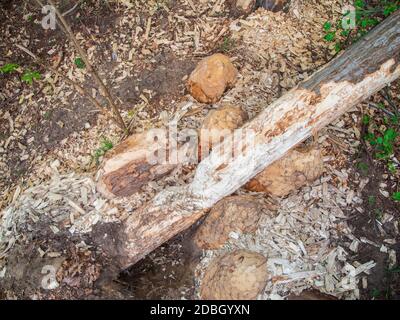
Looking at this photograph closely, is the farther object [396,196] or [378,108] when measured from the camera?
[378,108]

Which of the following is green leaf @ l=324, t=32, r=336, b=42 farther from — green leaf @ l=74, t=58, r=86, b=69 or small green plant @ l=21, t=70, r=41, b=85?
small green plant @ l=21, t=70, r=41, b=85

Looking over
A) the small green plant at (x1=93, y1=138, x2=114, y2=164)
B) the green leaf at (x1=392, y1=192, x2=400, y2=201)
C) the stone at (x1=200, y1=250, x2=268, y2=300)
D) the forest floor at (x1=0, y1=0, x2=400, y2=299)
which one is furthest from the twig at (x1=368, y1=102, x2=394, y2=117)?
the small green plant at (x1=93, y1=138, x2=114, y2=164)

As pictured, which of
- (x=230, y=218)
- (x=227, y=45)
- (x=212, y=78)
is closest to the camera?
(x=230, y=218)

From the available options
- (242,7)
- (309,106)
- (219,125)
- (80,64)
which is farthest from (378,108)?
(80,64)

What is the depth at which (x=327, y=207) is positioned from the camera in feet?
10.4

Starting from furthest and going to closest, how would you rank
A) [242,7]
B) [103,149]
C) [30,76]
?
[30,76]
[242,7]
[103,149]

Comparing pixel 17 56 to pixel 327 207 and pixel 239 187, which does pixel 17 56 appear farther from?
pixel 327 207

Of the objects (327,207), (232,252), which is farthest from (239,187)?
(327,207)

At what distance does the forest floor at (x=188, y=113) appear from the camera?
3.07 m

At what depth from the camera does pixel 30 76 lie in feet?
13.4

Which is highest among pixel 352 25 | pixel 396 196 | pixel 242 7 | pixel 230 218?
pixel 242 7

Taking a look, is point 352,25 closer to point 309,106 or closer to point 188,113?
point 309,106

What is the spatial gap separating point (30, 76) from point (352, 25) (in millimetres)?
3508
